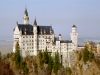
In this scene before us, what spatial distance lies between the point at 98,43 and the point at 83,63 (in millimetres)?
9107

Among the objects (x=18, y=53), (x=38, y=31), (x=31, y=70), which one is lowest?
(x=31, y=70)

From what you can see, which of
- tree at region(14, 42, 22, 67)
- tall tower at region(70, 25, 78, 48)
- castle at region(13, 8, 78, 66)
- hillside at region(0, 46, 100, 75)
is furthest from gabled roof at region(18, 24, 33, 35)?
tall tower at region(70, 25, 78, 48)

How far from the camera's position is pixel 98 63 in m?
73.1

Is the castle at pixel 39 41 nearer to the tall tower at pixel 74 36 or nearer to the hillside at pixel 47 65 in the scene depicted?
the tall tower at pixel 74 36

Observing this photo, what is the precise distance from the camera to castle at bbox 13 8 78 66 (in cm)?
7562

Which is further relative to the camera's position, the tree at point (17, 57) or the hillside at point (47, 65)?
the tree at point (17, 57)

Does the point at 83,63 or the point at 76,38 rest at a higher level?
the point at 76,38

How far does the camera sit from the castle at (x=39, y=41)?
7562cm

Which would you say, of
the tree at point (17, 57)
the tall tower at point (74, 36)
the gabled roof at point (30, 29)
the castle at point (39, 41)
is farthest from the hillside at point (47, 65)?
the gabled roof at point (30, 29)

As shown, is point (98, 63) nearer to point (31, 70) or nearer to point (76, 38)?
point (76, 38)

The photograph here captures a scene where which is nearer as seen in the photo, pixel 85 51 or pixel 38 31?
pixel 85 51

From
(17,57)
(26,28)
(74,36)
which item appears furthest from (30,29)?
(74,36)

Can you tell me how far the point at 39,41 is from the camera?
253ft

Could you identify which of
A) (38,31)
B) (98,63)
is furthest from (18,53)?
(98,63)
